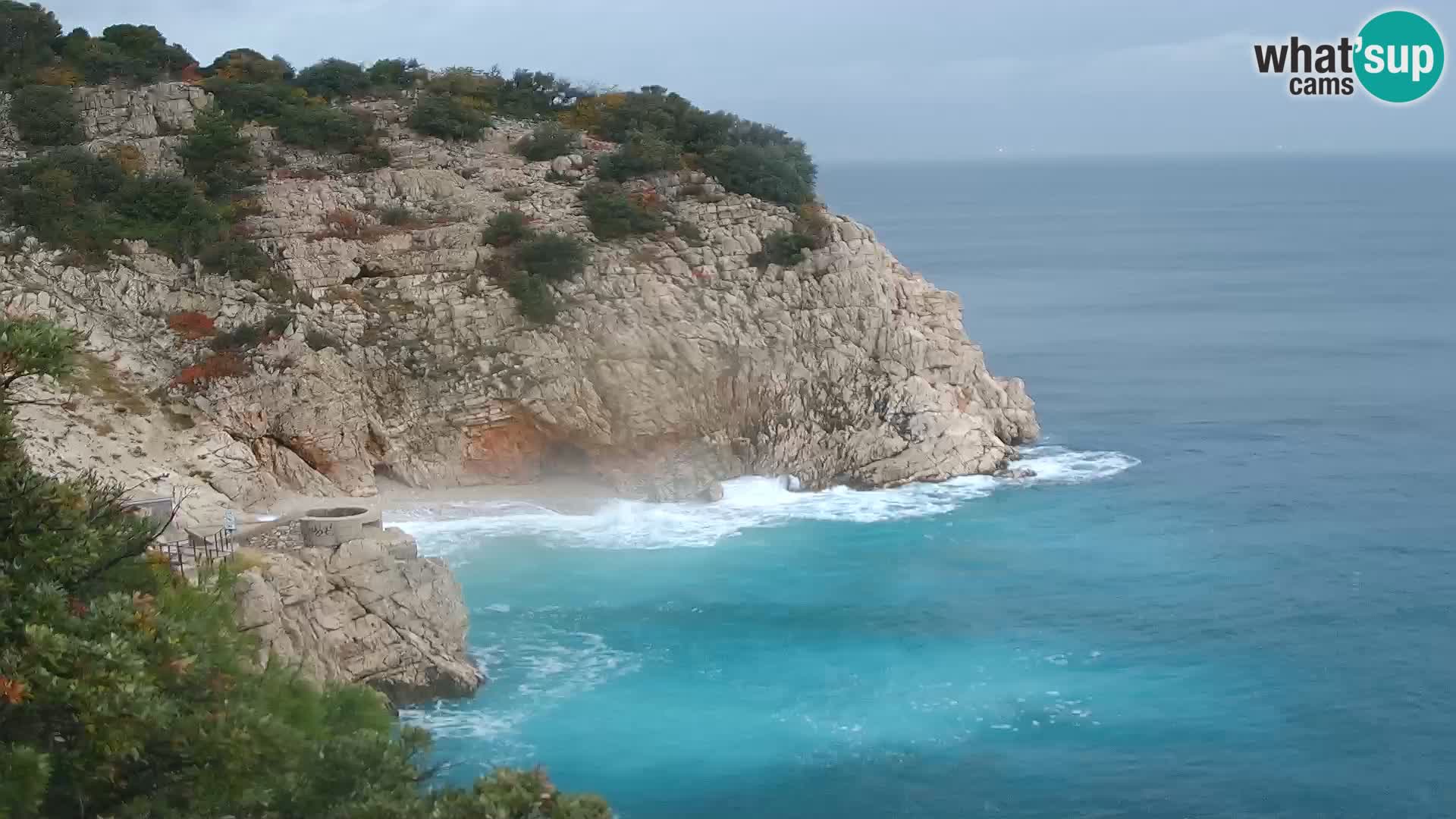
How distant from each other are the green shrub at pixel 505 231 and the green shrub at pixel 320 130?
5.67 metres

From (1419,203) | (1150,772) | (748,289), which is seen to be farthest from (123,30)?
(1419,203)

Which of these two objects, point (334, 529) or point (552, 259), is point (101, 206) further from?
point (334, 529)

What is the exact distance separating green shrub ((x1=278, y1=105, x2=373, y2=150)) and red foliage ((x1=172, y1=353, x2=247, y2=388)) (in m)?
9.06

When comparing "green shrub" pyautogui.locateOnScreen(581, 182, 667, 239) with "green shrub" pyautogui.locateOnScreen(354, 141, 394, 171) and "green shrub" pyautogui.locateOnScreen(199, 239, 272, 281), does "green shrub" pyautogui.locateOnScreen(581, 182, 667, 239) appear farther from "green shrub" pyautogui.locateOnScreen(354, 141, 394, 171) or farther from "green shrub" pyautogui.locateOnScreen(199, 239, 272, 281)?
"green shrub" pyautogui.locateOnScreen(199, 239, 272, 281)

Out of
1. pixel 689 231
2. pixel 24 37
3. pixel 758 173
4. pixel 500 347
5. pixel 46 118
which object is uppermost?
pixel 24 37

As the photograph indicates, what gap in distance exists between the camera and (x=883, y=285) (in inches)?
Result: 1594

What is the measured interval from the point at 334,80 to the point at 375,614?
91.3ft

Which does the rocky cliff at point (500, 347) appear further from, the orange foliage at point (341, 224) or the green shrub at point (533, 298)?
the green shrub at point (533, 298)

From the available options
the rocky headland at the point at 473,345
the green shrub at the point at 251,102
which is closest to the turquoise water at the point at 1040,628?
the rocky headland at the point at 473,345

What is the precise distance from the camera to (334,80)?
4719cm

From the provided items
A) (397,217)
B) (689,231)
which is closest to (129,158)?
(397,217)

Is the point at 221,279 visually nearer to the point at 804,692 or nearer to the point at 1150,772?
the point at 804,692

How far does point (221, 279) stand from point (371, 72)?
13701 mm

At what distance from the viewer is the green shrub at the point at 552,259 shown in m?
38.8
